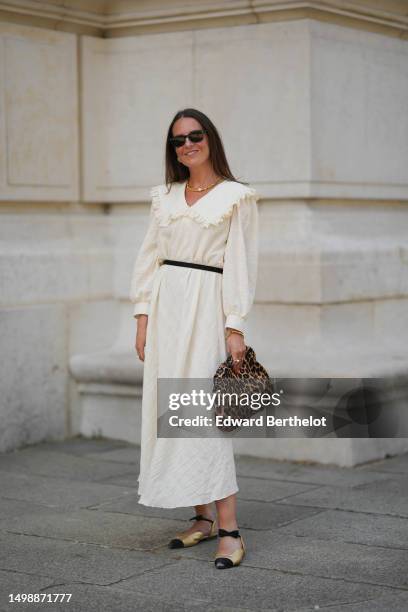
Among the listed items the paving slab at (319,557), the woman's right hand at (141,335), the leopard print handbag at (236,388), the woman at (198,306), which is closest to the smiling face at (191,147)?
the woman at (198,306)

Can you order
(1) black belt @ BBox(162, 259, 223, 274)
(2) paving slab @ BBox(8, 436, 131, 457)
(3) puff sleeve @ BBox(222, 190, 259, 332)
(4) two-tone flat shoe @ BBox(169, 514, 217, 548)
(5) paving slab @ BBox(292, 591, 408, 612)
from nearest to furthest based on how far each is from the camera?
1. (5) paving slab @ BBox(292, 591, 408, 612)
2. (3) puff sleeve @ BBox(222, 190, 259, 332)
3. (1) black belt @ BBox(162, 259, 223, 274)
4. (4) two-tone flat shoe @ BBox(169, 514, 217, 548)
5. (2) paving slab @ BBox(8, 436, 131, 457)

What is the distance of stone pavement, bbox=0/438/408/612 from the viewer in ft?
15.1

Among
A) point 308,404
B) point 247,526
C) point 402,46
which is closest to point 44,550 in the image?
point 247,526

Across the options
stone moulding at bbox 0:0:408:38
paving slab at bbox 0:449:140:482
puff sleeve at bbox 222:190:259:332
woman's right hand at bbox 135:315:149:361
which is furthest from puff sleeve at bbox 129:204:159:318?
stone moulding at bbox 0:0:408:38

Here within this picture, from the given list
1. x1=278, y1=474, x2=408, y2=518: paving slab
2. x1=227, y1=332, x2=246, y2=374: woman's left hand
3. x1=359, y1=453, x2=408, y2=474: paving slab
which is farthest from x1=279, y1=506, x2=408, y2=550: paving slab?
x1=359, y1=453, x2=408, y2=474: paving slab

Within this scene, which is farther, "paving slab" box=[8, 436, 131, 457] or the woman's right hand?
"paving slab" box=[8, 436, 131, 457]

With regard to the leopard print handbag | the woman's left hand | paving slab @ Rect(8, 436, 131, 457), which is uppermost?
the woman's left hand

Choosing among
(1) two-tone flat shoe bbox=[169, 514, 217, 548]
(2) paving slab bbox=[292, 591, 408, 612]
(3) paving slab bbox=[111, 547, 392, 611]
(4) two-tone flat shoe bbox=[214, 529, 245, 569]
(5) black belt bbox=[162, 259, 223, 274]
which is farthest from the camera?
(1) two-tone flat shoe bbox=[169, 514, 217, 548]

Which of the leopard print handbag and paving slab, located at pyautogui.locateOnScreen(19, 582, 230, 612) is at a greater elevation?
the leopard print handbag

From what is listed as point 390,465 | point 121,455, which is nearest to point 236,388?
point 390,465

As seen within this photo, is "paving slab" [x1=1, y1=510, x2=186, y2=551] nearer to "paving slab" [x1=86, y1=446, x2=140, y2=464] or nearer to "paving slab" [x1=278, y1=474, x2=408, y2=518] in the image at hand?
"paving slab" [x1=278, y1=474, x2=408, y2=518]

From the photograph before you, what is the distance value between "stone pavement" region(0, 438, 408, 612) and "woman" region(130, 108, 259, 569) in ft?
0.84

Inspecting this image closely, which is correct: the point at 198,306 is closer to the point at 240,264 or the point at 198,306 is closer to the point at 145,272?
the point at 240,264

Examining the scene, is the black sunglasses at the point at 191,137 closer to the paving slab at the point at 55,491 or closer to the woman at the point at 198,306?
the woman at the point at 198,306
